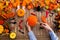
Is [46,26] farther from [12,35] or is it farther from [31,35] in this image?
[12,35]

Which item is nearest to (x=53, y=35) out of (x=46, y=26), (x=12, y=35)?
(x=46, y=26)

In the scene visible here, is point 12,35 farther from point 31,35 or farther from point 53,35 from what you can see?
point 53,35

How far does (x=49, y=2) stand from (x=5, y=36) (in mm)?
385

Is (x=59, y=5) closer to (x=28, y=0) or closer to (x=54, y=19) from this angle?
(x=54, y=19)

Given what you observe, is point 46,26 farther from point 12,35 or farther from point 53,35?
point 12,35

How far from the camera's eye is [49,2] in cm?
128

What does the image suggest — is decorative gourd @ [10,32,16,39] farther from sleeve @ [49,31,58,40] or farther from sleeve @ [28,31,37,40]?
sleeve @ [49,31,58,40]

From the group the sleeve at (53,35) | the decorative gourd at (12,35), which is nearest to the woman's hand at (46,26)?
the sleeve at (53,35)

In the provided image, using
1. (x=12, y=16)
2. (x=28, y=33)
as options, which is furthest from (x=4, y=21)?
(x=28, y=33)

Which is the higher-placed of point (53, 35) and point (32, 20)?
point (32, 20)

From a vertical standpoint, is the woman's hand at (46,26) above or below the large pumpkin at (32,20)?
below

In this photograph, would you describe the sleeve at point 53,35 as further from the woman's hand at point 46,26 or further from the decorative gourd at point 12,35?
the decorative gourd at point 12,35

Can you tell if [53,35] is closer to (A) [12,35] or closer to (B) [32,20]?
(B) [32,20]

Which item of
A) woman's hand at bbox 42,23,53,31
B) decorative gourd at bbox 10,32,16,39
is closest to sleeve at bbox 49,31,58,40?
woman's hand at bbox 42,23,53,31
